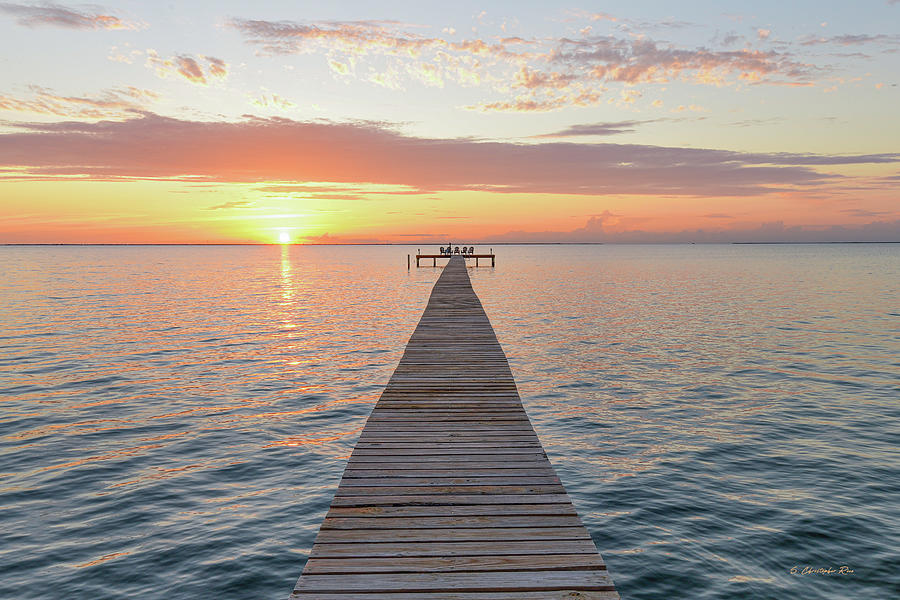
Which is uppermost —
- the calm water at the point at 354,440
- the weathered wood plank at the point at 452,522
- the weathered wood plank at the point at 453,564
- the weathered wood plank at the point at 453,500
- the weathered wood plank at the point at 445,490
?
the weathered wood plank at the point at 453,564

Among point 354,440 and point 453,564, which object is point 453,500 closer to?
point 453,564

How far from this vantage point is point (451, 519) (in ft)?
18.6

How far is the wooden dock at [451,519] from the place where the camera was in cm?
454

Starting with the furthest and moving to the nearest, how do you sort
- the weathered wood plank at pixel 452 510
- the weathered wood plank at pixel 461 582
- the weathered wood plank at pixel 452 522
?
the weathered wood plank at pixel 452 510 → the weathered wood plank at pixel 452 522 → the weathered wood plank at pixel 461 582

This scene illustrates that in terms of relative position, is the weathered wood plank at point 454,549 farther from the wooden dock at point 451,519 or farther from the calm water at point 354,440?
the calm water at point 354,440

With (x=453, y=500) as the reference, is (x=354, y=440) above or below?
below

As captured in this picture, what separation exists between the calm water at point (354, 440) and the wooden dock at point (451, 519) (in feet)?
6.42

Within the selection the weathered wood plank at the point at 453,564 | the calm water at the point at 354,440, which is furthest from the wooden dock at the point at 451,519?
the calm water at the point at 354,440

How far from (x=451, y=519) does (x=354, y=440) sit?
749cm

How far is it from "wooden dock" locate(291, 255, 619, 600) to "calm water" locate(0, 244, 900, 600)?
1956 mm

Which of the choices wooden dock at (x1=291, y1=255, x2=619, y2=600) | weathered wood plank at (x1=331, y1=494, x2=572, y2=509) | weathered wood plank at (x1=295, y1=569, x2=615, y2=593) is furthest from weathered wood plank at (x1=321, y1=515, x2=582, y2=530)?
weathered wood plank at (x1=295, y1=569, x2=615, y2=593)

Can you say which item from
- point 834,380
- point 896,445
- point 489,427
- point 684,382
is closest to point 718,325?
point 834,380

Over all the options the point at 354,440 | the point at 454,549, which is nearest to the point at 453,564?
the point at 454,549

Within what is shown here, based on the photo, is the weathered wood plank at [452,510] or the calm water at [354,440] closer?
the weathered wood plank at [452,510]
